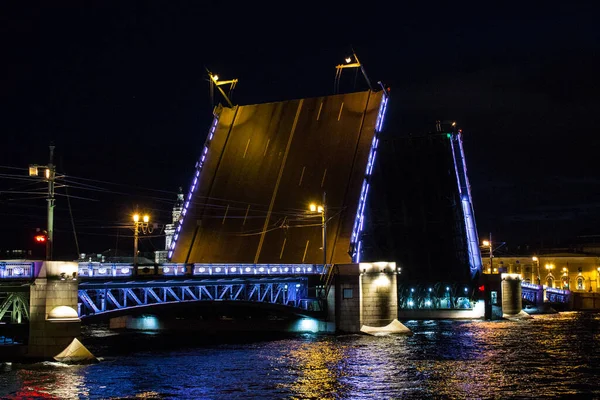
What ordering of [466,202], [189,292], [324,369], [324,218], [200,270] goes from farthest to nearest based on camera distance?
[466,202] < [324,218] < [200,270] < [189,292] < [324,369]

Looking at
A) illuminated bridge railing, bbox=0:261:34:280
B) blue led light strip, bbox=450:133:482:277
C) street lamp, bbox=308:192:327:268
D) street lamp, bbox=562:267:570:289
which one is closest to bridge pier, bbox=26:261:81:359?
illuminated bridge railing, bbox=0:261:34:280

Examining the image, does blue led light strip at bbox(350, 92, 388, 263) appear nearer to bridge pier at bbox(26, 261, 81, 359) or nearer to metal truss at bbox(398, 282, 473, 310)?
metal truss at bbox(398, 282, 473, 310)

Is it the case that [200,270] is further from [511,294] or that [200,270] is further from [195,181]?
[511,294]

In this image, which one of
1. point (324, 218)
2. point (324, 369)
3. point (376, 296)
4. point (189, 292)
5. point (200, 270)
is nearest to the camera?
point (324, 369)

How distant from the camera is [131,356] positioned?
1189 inches

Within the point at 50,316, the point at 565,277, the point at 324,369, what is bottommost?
the point at 324,369

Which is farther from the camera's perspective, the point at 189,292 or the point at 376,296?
the point at 376,296

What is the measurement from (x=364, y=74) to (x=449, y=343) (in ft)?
59.1

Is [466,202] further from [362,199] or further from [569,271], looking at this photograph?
[569,271]

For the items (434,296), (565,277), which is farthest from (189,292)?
(565,277)

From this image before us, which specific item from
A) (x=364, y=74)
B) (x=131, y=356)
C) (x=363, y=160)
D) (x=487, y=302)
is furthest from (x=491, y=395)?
(x=487, y=302)

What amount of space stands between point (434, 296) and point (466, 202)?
7.28 meters

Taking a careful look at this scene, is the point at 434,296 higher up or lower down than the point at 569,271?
lower down

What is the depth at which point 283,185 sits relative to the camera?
4778 centimetres
